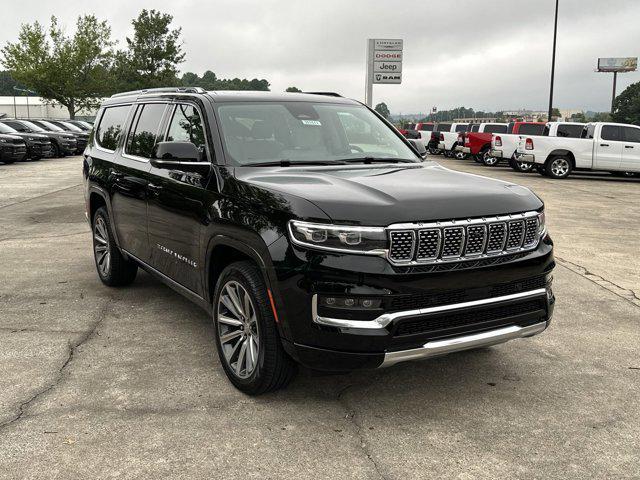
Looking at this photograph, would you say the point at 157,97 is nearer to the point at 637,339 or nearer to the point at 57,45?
the point at 637,339

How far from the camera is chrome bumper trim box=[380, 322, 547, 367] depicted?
333 cm

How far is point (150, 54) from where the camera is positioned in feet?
212

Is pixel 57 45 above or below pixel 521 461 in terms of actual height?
above

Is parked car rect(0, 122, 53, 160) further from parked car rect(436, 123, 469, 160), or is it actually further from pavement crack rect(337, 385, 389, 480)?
pavement crack rect(337, 385, 389, 480)

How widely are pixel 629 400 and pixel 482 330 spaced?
114 centimetres

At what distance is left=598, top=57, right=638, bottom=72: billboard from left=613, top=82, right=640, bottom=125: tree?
12.7 m

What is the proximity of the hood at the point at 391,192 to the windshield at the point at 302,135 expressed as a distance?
26 cm

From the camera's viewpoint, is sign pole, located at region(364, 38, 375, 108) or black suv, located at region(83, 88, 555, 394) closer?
black suv, located at region(83, 88, 555, 394)

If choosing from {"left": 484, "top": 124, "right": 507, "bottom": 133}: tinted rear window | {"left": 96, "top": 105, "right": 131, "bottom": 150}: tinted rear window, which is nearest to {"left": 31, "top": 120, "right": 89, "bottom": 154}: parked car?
{"left": 484, "top": 124, "right": 507, "bottom": 133}: tinted rear window

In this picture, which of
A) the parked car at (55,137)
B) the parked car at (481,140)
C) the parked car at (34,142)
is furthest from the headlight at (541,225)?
the parked car at (55,137)

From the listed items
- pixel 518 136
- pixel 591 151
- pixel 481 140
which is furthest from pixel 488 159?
pixel 591 151

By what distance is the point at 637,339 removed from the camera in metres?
5.00

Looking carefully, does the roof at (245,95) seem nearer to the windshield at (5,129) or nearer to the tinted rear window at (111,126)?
the tinted rear window at (111,126)

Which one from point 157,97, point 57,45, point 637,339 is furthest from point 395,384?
point 57,45
